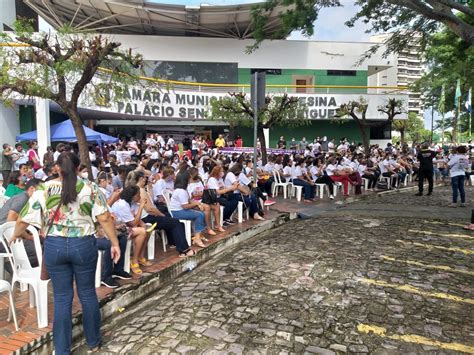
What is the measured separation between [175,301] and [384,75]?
34.7 m

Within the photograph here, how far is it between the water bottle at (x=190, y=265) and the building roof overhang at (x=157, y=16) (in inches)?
799

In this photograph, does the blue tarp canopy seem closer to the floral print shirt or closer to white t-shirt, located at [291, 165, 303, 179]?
white t-shirt, located at [291, 165, 303, 179]

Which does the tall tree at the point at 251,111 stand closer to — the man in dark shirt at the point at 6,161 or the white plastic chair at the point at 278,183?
the white plastic chair at the point at 278,183

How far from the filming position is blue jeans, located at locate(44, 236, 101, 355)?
329 cm

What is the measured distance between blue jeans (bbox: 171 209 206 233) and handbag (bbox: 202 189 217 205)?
46cm

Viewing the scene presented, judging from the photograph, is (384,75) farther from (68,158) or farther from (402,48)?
(68,158)

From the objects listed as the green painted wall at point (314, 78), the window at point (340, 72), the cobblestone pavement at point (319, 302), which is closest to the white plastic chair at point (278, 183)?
the cobblestone pavement at point (319, 302)

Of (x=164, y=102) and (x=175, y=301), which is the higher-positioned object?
(x=164, y=102)

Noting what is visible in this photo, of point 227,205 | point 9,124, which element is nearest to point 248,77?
point 9,124

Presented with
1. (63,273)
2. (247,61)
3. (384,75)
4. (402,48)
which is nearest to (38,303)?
(63,273)

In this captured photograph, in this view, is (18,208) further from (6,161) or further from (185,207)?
(6,161)

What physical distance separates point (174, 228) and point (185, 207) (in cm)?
58

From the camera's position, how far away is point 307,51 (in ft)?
93.5

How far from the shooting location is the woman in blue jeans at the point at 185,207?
6.72m
